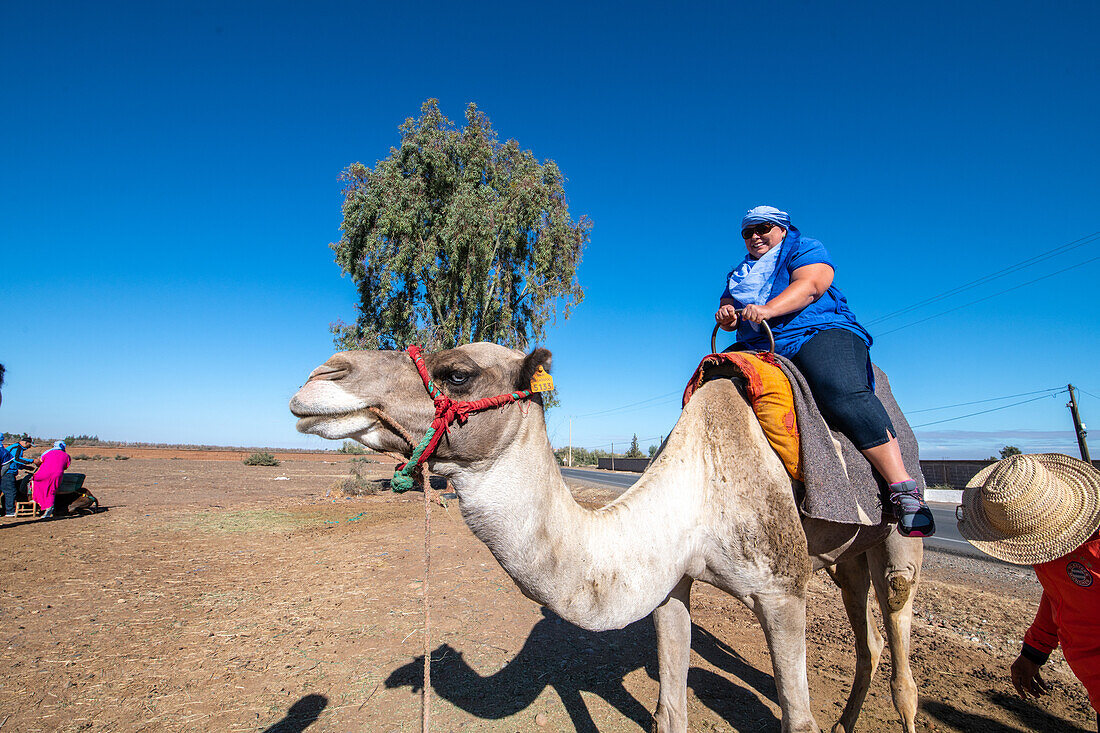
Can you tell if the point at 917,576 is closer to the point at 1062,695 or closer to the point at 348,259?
the point at 1062,695

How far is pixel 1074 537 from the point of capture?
2.58m

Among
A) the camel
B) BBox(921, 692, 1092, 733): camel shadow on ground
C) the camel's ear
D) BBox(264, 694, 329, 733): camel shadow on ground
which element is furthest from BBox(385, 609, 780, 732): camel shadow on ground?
the camel's ear

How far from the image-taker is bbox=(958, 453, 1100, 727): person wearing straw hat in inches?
102

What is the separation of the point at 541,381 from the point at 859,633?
3697 millimetres

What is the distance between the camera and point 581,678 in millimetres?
4715

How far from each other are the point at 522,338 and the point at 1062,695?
788 inches

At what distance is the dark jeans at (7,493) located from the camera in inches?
481

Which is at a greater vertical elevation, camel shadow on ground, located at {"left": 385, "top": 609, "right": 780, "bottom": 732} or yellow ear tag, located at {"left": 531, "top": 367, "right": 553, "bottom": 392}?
yellow ear tag, located at {"left": 531, "top": 367, "right": 553, "bottom": 392}

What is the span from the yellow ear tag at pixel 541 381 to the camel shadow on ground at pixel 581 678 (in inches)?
119

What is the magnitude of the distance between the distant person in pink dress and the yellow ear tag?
1562cm

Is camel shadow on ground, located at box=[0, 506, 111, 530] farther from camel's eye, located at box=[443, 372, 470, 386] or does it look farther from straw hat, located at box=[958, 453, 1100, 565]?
straw hat, located at box=[958, 453, 1100, 565]

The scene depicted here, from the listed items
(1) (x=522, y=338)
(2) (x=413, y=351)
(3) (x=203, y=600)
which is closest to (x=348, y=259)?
(1) (x=522, y=338)

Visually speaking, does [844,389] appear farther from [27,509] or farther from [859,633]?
[27,509]

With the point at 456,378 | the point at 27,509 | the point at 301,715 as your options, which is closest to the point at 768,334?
the point at 456,378
